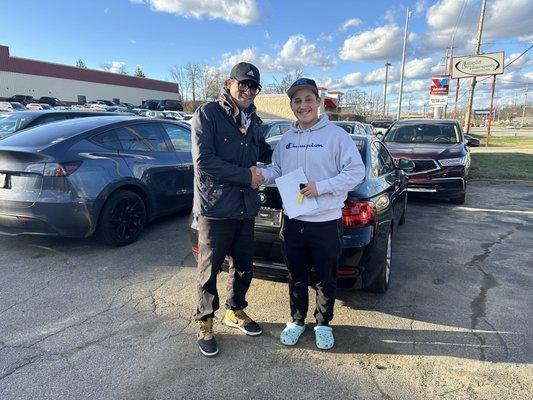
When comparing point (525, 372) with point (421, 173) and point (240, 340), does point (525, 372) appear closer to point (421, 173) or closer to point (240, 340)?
point (240, 340)

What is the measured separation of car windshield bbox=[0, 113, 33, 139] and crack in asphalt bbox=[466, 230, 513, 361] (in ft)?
26.6

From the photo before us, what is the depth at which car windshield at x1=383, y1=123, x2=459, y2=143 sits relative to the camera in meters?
8.84

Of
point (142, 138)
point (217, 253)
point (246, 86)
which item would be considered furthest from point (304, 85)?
point (142, 138)

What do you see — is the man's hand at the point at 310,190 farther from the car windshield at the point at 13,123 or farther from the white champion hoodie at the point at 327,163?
the car windshield at the point at 13,123

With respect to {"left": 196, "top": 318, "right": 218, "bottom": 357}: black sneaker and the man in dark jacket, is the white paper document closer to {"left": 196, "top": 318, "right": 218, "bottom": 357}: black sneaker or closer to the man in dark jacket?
the man in dark jacket

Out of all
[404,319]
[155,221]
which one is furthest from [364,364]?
[155,221]

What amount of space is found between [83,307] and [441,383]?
289 cm

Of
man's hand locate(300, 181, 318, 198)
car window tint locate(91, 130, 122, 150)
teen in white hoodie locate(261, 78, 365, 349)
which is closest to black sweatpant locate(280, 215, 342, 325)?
teen in white hoodie locate(261, 78, 365, 349)

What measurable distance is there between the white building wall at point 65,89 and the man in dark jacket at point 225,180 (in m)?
55.1

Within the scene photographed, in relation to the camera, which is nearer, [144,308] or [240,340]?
[240,340]

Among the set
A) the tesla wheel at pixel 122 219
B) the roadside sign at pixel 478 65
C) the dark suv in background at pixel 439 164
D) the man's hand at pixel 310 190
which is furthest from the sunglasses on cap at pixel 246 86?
the roadside sign at pixel 478 65

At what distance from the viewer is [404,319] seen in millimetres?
3326

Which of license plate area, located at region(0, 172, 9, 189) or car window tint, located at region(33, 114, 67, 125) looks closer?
license plate area, located at region(0, 172, 9, 189)

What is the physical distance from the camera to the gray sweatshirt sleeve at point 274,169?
2.82 metres
